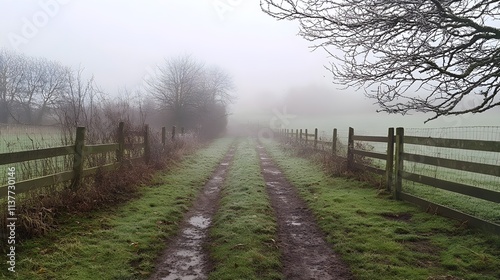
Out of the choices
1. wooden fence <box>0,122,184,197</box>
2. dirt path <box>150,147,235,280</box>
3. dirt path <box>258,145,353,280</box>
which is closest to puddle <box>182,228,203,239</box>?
dirt path <box>150,147,235,280</box>

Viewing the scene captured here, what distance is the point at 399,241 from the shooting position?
15.5 ft

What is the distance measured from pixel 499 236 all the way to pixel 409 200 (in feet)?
7.57

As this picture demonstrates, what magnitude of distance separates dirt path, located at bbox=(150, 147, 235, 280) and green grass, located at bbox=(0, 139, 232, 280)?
0.17 metres

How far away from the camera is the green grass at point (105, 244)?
12.1 ft

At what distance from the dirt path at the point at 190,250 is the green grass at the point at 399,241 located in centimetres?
199

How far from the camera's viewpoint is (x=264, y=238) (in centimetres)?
490

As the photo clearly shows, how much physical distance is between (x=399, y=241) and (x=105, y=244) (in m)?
4.40

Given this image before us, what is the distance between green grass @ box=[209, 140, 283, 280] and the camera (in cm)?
379

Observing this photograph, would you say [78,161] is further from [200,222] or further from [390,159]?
[390,159]

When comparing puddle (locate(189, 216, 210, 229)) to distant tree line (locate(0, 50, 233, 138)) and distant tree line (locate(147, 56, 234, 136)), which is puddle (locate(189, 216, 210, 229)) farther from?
distant tree line (locate(147, 56, 234, 136))

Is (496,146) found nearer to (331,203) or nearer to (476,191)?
(476,191)

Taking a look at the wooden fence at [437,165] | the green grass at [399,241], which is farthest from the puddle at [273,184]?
the wooden fence at [437,165]

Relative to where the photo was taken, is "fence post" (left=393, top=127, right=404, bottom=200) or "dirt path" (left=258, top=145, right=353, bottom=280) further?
"fence post" (left=393, top=127, right=404, bottom=200)

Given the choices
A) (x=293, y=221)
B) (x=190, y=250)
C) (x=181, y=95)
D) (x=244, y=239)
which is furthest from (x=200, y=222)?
(x=181, y=95)
